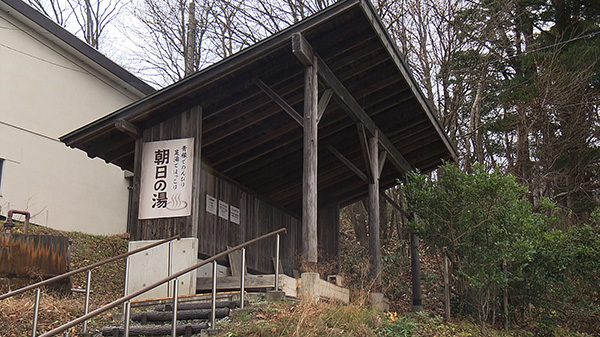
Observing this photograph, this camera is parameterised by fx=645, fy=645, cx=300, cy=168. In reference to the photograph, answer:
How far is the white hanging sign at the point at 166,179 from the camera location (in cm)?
1138

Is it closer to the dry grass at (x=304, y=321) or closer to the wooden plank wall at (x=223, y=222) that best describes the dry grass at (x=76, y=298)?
the wooden plank wall at (x=223, y=222)

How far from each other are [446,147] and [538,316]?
5.03 m

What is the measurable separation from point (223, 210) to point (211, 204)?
537 millimetres

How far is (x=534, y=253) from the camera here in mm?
11789

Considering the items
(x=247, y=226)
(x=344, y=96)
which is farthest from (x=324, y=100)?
(x=247, y=226)

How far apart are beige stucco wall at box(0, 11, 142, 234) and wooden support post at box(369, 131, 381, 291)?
9.29 m

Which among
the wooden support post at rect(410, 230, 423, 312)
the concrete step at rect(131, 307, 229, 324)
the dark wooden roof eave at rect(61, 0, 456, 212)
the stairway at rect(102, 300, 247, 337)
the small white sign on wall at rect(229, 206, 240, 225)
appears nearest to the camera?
the stairway at rect(102, 300, 247, 337)

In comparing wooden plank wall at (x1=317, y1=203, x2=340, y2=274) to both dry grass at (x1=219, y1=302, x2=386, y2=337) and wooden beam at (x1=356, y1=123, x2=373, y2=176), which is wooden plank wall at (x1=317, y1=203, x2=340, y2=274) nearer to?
wooden beam at (x1=356, y1=123, x2=373, y2=176)

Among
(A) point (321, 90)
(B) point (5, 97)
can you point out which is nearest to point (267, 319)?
(A) point (321, 90)

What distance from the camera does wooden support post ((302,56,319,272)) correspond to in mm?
9844

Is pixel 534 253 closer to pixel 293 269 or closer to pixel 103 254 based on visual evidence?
pixel 293 269

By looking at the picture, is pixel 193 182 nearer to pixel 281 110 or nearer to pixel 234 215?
pixel 281 110

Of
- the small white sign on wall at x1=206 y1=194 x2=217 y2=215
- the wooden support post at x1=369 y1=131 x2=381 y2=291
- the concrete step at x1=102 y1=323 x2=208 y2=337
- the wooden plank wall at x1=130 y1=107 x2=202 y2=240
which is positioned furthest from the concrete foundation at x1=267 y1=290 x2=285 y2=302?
the small white sign on wall at x1=206 y1=194 x2=217 y2=215

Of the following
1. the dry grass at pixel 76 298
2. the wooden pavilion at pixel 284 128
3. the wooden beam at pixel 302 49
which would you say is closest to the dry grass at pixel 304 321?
the wooden pavilion at pixel 284 128
